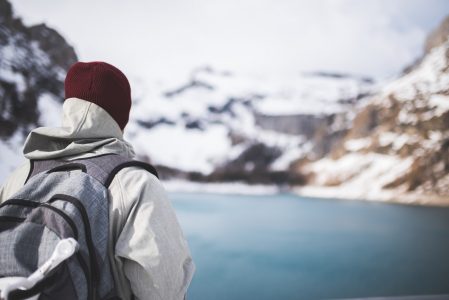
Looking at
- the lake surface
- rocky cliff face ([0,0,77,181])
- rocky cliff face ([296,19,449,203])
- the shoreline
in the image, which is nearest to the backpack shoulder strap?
rocky cliff face ([0,0,77,181])

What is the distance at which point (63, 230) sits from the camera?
442 millimetres

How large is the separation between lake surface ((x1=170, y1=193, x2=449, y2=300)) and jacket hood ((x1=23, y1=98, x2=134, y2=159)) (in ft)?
5.47

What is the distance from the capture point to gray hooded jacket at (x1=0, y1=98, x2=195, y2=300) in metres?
0.49

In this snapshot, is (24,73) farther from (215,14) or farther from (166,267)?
(166,267)

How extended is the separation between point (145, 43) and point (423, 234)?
8.92ft

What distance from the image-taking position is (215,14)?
2400 mm

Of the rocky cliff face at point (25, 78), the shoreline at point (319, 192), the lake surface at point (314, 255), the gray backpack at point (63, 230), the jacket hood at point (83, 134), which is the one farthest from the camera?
the shoreline at point (319, 192)

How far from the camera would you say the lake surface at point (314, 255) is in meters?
2.16

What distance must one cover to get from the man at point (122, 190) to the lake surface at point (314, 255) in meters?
1.62

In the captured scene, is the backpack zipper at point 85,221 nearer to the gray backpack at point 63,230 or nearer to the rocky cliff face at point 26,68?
the gray backpack at point 63,230

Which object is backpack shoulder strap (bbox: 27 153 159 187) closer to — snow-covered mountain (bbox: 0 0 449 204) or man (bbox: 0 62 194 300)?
man (bbox: 0 62 194 300)

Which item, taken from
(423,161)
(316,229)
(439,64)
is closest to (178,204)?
(316,229)

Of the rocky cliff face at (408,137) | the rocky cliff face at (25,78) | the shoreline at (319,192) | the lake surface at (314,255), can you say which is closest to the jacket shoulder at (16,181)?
the rocky cliff face at (25,78)

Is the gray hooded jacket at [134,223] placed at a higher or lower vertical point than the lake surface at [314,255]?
higher
